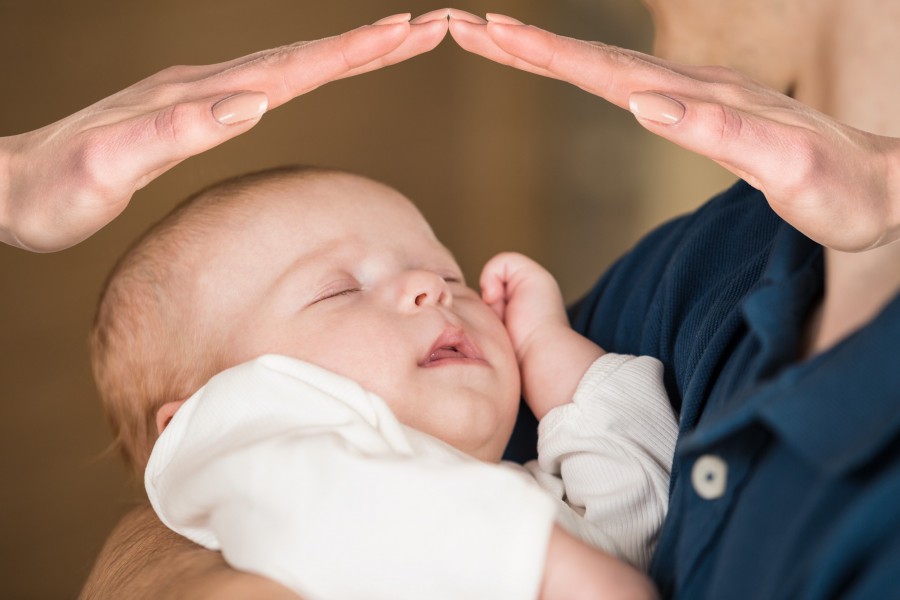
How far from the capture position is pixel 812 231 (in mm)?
768

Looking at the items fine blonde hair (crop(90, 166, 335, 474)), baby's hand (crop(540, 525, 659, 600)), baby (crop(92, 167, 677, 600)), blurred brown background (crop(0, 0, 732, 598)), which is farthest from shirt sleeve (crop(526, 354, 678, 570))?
blurred brown background (crop(0, 0, 732, 598))

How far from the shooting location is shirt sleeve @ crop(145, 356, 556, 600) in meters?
0.72

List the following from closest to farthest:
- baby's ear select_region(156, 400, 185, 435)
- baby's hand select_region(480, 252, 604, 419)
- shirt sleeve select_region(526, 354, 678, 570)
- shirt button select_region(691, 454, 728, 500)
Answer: shirt button select_region(691, 454, 728, 500) → shirt sleeve select_region(526, 354, 678, 570) → baby's ear select_region(156, 400, 185, 435) → baby's hand select_region(480, 252, 604, 419)

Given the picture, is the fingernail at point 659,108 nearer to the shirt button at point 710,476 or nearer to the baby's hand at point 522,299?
the shirt button at point 710,476

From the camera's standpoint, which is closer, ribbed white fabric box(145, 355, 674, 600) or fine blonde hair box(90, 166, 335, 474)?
ribbed white fabric box(145, 355, 674, 600)

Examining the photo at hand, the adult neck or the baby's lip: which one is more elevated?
the adult neck

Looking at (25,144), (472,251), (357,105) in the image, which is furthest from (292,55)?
(472,251)

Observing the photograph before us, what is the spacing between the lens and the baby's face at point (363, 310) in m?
0.99

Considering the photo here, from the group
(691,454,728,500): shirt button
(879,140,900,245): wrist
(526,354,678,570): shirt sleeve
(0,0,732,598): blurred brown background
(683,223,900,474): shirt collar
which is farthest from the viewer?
(0,0,732,598): blurred brown background

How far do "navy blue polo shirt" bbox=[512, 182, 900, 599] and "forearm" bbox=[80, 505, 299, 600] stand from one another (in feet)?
1.10

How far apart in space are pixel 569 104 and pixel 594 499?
89.4 inches

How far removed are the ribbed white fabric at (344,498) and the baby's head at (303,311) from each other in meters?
0.11

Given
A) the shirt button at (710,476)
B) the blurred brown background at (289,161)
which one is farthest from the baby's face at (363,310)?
the blurred brown background at (289,161)

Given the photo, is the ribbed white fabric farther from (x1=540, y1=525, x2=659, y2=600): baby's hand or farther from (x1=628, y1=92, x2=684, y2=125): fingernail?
(x1=628, y1=92, x2=684, y2=125): fingernail
